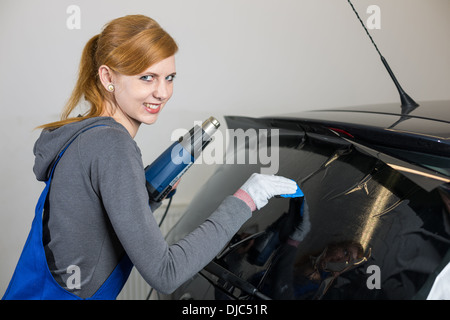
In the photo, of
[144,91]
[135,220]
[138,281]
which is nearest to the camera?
[135,220]

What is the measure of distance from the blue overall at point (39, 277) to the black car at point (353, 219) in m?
0.24

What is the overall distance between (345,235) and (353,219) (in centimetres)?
5

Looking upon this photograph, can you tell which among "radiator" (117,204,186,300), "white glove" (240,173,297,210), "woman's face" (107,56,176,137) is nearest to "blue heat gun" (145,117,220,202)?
"woman's face" (107,56,176,137)

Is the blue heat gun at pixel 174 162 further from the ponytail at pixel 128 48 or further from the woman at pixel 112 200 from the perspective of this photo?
the ponytail at pixel 128 48

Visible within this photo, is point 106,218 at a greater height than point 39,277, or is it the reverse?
point 106,218

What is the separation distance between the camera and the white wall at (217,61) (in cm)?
239

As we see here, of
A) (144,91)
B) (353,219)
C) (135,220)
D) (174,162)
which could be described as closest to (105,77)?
(144,91)

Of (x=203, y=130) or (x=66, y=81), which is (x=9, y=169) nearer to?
(x=66, y=81)

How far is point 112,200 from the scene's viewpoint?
0.95 m

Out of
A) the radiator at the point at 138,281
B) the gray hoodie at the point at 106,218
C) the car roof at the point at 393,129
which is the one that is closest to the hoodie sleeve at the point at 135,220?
the gray hoodie at the point at 106,218

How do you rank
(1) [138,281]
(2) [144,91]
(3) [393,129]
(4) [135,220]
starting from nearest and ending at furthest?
(4) [135,220]
(3) [393,129]
(2) [144,91]
(1) [138,281]

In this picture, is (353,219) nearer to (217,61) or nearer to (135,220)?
(135,220)

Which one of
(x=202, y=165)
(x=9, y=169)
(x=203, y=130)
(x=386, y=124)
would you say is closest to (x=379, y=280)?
(x=386, y=124)

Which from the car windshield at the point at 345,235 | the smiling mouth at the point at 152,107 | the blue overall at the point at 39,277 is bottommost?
the blue overall at the point at 39,277
